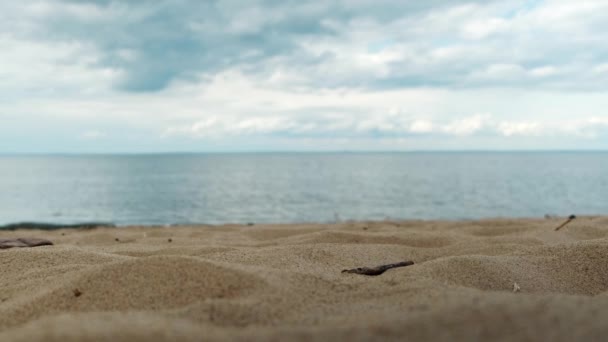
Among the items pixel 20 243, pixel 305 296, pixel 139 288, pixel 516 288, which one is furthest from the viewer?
pixel 20 243

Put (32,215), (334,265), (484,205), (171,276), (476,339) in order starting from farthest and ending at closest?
(484,205) → (32,215) → (334,265) → (171,276) → (476,339)

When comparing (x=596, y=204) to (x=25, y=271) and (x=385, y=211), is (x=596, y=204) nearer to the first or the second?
(x=385, y=211)

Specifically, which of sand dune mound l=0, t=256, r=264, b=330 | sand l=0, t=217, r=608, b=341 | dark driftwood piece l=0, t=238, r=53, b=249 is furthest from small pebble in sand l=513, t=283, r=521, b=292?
dark driftwood piece l=0, t=238, r=53, b=249

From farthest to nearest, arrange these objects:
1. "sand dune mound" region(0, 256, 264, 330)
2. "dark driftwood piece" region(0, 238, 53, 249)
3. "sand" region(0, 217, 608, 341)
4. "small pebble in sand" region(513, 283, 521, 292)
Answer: "dark driftwood piece" region(0, 238, 53, 249), "small pebble in sand" region(513, 283, 521, 292), "sand dune mound" region(0, 256, 264, 330), "sand" region(0, 217, 608, 341)

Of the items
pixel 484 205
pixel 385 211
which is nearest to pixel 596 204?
pixel 484 205

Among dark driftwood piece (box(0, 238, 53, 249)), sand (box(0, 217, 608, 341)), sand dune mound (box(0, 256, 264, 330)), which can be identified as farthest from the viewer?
dark driftwood piece (box(0, 238, 53, 249))

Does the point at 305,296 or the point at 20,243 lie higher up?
the point at 305,296

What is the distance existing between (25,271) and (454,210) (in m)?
23.7

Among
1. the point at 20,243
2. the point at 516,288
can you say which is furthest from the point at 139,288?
the point at 20,243

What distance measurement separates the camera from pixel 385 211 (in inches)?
994

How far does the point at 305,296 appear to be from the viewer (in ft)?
8.80

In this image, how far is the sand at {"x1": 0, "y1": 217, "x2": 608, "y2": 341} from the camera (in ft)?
6.23

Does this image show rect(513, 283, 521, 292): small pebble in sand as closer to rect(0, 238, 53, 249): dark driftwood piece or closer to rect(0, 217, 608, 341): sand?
rect(0, 217, 608, 341): sand

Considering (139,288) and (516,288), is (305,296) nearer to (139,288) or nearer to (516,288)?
(139,288)
